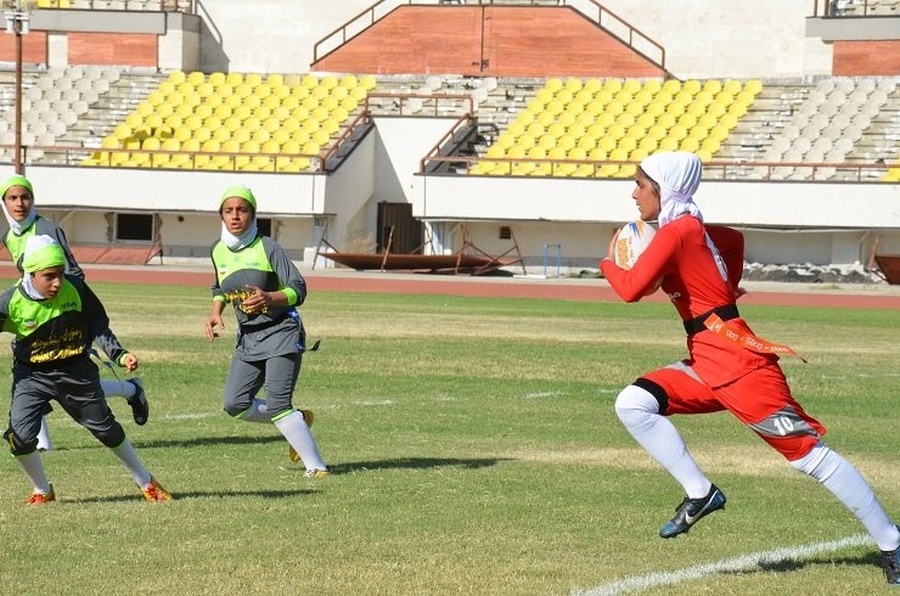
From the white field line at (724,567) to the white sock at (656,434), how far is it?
1.25 ft

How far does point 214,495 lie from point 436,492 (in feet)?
4.58

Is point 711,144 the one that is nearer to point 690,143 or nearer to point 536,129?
point 690,143

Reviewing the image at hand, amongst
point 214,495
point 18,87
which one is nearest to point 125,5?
point 18,87

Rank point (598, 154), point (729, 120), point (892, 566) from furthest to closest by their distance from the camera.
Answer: point (729, 120), point (598, 154), point (892, 566)

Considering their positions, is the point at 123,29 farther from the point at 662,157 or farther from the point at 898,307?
the point at 662,157

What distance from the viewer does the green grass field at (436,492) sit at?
8.45 m

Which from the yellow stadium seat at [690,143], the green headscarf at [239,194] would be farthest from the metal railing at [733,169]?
the green headscarf at [239,194]

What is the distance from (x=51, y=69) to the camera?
5647 centimetres

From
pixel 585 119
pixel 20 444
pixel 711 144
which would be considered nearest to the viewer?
pixel 20 444

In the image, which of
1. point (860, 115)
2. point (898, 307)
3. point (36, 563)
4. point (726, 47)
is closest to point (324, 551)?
point (36, 563)

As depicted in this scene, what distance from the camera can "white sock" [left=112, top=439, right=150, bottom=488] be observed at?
1045cm

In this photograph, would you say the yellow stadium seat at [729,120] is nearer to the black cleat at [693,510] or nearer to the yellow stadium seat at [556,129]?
the yellow stadium seat at [556,129]

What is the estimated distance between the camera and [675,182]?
28.1 feet

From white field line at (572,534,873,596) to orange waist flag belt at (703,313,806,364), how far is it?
44.2 inches
